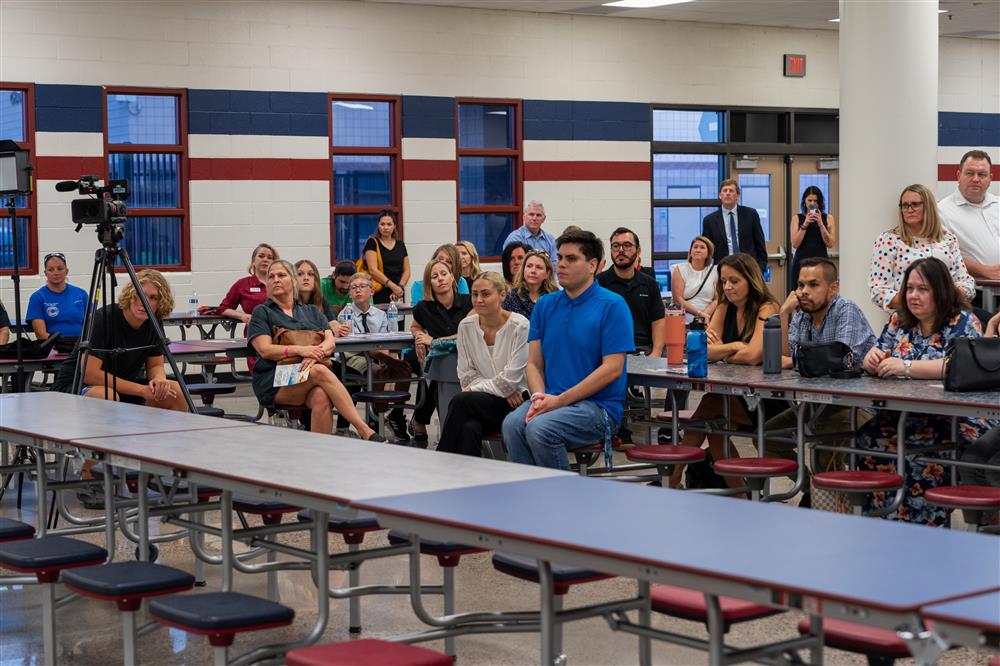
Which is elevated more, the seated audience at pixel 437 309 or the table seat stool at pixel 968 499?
the seated audience at pixel 437 309

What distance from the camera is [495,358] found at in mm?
6238

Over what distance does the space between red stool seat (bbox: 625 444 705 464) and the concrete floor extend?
0.51 m

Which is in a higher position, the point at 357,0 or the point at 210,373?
the point at 357,0

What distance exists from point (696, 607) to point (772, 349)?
8.68 ft

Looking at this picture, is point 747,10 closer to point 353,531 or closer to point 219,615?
point 353,531

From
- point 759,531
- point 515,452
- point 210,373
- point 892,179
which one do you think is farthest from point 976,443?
point 210,373

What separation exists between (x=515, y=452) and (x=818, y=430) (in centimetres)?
128

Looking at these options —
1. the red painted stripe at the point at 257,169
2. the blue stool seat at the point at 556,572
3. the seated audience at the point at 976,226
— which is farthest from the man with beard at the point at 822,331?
the red painted stripe at the point at 257,169

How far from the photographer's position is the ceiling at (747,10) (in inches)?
487

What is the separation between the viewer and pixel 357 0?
11938 millimetres

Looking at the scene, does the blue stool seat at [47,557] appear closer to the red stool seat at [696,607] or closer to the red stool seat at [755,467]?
the red stool seat at [696,607]

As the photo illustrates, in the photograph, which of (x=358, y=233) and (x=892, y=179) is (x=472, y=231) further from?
(x=892, y=179)

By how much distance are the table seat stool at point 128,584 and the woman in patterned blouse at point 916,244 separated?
4.17 m

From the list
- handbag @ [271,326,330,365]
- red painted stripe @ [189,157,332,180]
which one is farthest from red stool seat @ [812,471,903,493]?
red painted stripe @ [189,157,332,180]
